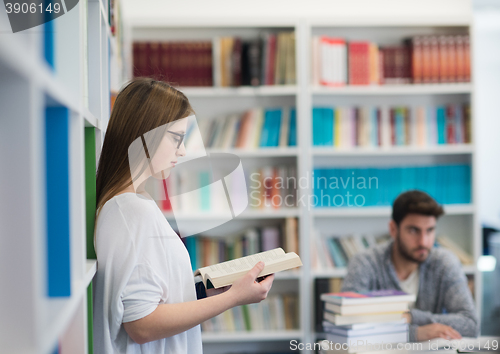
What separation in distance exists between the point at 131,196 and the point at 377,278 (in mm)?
1275

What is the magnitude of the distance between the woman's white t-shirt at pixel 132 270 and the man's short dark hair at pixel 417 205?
119 cm

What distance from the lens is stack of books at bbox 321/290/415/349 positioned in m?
1.36

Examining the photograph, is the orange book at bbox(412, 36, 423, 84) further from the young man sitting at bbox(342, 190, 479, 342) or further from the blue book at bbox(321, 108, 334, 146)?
the young man sitting at bbox(342, 190, 479, 342)

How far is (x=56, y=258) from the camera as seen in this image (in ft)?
1.99

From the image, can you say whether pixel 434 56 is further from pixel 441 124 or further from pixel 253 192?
pixel 253 192

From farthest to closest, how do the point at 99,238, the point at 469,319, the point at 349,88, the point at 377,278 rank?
the point at 349,88, the point at 377,278, the point at 469,319, the point at 99,238

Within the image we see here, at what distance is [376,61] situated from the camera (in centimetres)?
249

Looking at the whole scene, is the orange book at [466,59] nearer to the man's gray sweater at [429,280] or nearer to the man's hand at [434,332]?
the man's gray sweater at [429,280]

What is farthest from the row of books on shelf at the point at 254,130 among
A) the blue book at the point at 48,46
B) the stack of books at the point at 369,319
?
the blue book at the point at 48,46

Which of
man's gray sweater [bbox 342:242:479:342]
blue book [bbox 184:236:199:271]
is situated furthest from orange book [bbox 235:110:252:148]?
man's gray sweater [bbox 342:242:479:342]

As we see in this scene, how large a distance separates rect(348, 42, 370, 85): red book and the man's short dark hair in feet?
2.94

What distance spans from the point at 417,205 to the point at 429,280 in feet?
1.04

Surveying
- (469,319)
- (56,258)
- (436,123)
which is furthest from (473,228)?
(56,258)

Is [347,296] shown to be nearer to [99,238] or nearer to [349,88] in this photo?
[99,238]
